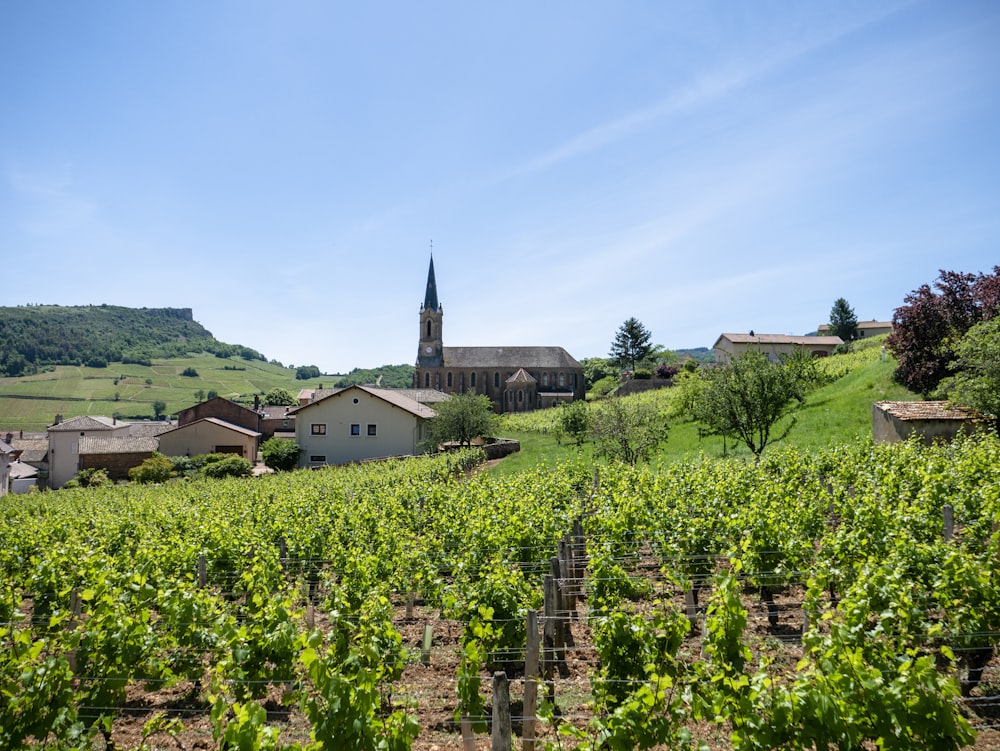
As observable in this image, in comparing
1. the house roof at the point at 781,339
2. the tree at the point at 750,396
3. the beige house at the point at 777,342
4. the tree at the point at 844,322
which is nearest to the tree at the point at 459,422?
the tree at the point at 750,396

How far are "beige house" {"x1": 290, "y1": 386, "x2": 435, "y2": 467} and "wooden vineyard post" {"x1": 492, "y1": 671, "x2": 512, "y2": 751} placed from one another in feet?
110

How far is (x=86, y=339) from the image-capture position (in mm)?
150125

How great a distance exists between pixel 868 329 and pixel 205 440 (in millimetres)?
79963

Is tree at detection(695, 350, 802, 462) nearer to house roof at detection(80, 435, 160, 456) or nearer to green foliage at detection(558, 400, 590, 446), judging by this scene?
green foliage at detection(558, 400, 590, 446)

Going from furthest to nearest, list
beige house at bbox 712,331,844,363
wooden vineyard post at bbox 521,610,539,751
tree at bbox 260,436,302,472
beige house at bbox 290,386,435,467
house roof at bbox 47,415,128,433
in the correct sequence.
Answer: beige house at bbox 712,331,844,363, house roof at bbox 47,415,128,433, beige house at bbox 290,386,435,467, tree at bbox 260,436,302,472, wooden vineyard post at bbox 521,610,539,751

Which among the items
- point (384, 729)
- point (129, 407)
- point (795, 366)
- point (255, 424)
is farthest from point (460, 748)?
point (129, 407)

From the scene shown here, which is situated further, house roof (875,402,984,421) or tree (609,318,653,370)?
tree (609,318,653,370)

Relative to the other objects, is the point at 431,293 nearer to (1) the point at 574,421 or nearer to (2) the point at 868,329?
(1) the point at 574,421

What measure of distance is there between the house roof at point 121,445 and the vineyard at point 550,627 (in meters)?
34.7

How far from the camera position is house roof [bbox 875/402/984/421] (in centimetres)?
1595

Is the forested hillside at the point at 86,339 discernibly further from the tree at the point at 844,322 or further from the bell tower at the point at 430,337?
the tree at the point at 844,322

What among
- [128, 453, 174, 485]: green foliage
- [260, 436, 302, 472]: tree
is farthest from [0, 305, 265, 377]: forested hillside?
[260, 436, 302, 472]: tree

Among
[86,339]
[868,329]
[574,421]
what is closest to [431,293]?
[574,421]

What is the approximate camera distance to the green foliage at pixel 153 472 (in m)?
37.1
